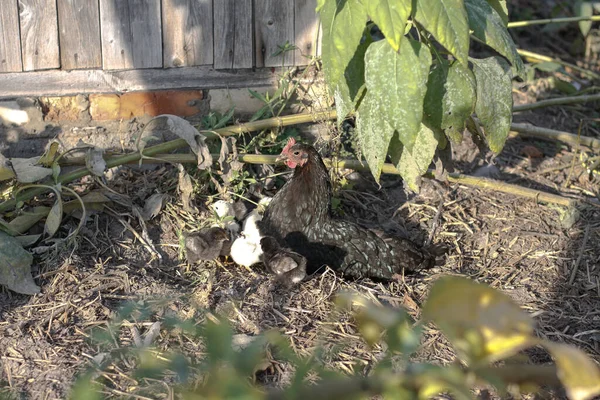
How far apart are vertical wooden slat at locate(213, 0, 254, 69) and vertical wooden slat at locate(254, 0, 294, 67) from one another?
0.18ft

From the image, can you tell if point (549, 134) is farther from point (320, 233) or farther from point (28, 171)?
point (28, 171)

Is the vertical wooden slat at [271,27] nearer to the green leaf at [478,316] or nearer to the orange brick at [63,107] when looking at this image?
the orange brick at [63,107]

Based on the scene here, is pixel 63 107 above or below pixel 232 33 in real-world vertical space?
below

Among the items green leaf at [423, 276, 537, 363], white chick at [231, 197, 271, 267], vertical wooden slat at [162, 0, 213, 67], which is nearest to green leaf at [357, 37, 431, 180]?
white chick at [231, 197, 271, 267]

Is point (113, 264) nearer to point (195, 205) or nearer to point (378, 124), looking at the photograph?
point (195, 205)

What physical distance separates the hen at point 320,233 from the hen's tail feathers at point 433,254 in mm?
44

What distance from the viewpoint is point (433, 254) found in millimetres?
4148

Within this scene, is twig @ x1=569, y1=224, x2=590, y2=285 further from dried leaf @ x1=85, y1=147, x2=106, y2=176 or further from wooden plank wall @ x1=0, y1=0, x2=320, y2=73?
dried leaf @ x1=85, y1=147, x2=106, y2=176

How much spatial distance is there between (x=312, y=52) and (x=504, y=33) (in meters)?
1.43

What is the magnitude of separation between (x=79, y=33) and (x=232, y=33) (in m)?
0.88

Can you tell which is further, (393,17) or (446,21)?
(446,21)

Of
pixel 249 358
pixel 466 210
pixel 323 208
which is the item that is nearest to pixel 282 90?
pixel 323 208

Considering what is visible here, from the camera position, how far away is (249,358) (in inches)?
37.5

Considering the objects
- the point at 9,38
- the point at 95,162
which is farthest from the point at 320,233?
the point at 9,38
